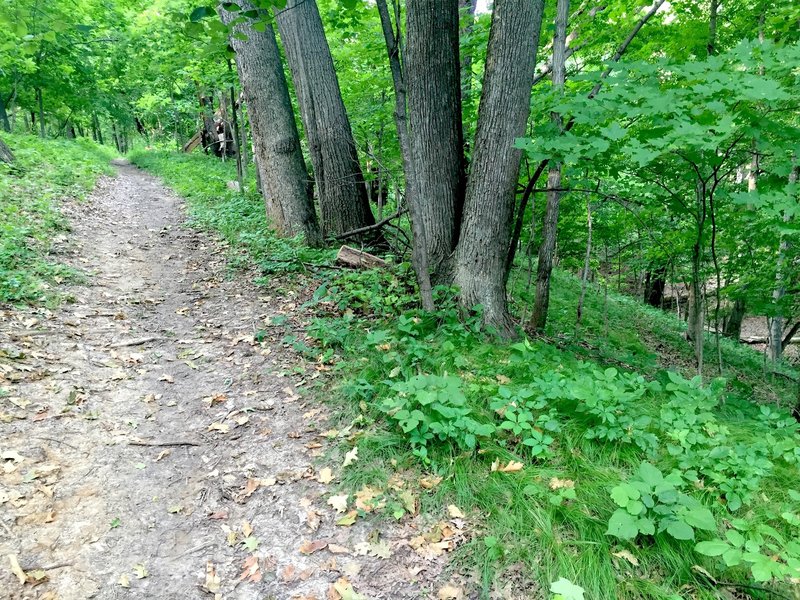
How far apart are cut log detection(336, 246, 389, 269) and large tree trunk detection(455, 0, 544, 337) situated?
5.98ft

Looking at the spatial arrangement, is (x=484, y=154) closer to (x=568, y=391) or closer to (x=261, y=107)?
(x=568, y=391)

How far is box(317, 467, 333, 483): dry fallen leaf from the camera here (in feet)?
9.73

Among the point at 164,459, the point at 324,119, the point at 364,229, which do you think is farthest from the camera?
the point at 324,119

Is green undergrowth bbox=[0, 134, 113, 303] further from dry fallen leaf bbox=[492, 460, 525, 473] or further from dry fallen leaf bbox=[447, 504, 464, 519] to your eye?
dry fallen leaf bbox=[492, 460, 525, 473]

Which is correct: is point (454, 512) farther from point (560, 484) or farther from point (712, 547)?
point (712, 547)

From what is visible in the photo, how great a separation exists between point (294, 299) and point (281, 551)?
3487mm

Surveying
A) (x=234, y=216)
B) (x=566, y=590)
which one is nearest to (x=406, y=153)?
(x=566, y=590)

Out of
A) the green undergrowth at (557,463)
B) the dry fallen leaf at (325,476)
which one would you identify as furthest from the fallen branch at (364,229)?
the dry fallen leaf at (325,476)

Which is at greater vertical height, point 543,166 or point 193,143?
point 193,143

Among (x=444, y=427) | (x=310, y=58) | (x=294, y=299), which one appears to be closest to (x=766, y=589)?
(x=444, y=427)

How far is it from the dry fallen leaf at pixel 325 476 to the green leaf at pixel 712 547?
2.04 meters

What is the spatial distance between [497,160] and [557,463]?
268 centimetres

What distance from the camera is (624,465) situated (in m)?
2.78

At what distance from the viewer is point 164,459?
3.20 m
